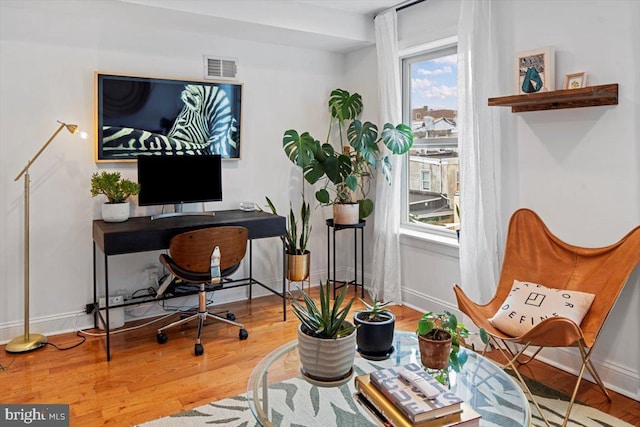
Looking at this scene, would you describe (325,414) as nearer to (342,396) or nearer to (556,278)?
(342,396)

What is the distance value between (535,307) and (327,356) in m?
1.43

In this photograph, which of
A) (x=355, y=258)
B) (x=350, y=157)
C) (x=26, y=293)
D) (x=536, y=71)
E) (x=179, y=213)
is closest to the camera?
(x=536, y=71)

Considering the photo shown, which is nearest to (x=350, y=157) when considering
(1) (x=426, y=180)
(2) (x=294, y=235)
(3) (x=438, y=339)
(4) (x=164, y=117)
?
(1) (x=426, y=180)

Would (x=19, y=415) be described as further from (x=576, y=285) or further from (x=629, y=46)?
(x=629, y=46)

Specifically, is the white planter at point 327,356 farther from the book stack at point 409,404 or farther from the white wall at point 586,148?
the white wall at point 586,148

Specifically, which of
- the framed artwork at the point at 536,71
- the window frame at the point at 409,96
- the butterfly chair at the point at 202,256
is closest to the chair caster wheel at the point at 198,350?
the butterfly chair at the point at 202,256

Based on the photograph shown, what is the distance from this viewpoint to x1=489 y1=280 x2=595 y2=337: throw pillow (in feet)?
8.32

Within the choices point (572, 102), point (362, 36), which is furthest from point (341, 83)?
point (572, 102)

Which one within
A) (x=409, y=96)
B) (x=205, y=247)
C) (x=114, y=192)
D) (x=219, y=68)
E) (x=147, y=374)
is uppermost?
(x=219, y=68)

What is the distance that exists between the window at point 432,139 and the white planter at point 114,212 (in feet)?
7.74

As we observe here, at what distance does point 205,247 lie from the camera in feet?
10.7

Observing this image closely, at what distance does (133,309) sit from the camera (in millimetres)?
3859

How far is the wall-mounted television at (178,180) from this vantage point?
3.59 m

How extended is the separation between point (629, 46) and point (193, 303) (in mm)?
3587
